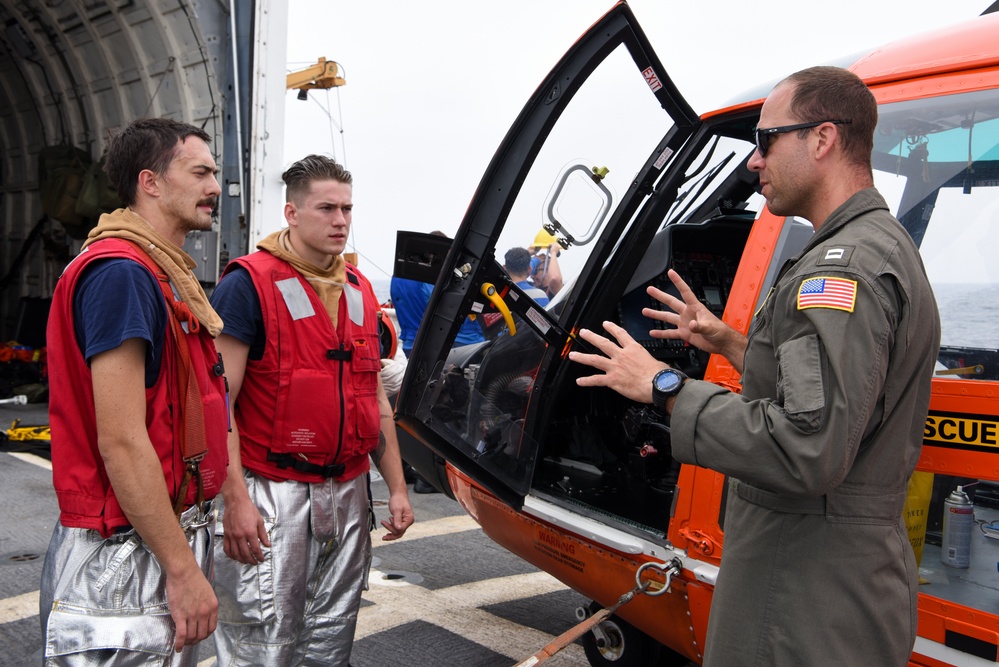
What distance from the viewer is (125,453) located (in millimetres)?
1821

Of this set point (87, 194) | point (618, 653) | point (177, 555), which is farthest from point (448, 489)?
point (87, 194)

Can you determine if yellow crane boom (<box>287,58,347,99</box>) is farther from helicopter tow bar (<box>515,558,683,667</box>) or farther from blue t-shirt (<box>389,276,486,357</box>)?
helicopter tow bar (<box>515,558,683,667</box>)

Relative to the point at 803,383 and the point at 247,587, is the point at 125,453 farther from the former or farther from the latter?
the point at 803,383

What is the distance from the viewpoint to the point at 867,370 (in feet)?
5.01

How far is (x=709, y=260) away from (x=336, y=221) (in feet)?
5.90

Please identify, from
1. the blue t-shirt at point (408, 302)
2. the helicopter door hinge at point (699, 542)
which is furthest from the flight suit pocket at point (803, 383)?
the blue t-shirt at point (408, 302)

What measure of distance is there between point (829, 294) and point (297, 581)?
1863 millimetres

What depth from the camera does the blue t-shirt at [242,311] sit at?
2.57 meters

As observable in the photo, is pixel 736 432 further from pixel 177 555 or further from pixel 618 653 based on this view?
pixel 618 653

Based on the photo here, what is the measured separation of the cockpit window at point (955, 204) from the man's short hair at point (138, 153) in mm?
1959

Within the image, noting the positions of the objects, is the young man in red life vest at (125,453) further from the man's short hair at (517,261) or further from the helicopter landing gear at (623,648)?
the helicopter landing gear at (623,648)

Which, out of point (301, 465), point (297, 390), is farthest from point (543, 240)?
point (301, 465)

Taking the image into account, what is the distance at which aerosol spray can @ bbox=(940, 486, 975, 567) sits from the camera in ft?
6.73

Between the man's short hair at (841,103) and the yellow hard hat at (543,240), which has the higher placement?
the man's short hair at (841,103)
